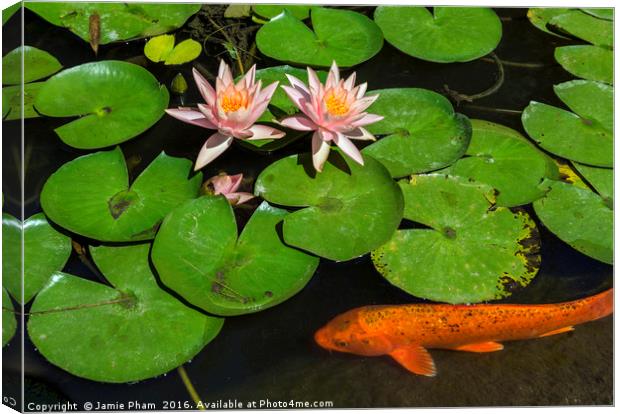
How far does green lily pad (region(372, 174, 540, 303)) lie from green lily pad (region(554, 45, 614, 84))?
0.60 m

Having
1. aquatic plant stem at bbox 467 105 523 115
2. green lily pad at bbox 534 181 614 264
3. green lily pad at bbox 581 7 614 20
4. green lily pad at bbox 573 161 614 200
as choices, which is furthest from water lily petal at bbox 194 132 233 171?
green lily pad at bbox 581 7 614 20

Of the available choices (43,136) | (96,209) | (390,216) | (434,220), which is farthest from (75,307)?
(434,220)

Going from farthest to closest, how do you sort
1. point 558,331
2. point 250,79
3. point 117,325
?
point 250,79, point 558,331, point 117,325

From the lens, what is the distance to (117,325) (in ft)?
4.64

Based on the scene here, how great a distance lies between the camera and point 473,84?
1877 mm

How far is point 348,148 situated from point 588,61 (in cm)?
94

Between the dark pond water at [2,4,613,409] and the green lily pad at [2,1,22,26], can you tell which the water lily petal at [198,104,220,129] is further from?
the green lily pad at [2,1,22,26]

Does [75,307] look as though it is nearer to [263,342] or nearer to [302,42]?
[263,342]

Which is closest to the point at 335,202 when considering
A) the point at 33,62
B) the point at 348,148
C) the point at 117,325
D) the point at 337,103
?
the point at 348,148

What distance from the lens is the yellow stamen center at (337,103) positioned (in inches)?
63.2

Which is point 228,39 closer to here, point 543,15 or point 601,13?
point 543,15

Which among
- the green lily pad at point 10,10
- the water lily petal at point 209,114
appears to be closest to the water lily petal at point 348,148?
the water lily petal at point 209,114

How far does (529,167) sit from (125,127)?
1160 millimetres

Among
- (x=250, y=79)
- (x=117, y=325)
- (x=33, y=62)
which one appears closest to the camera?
(x=117, y=325)
